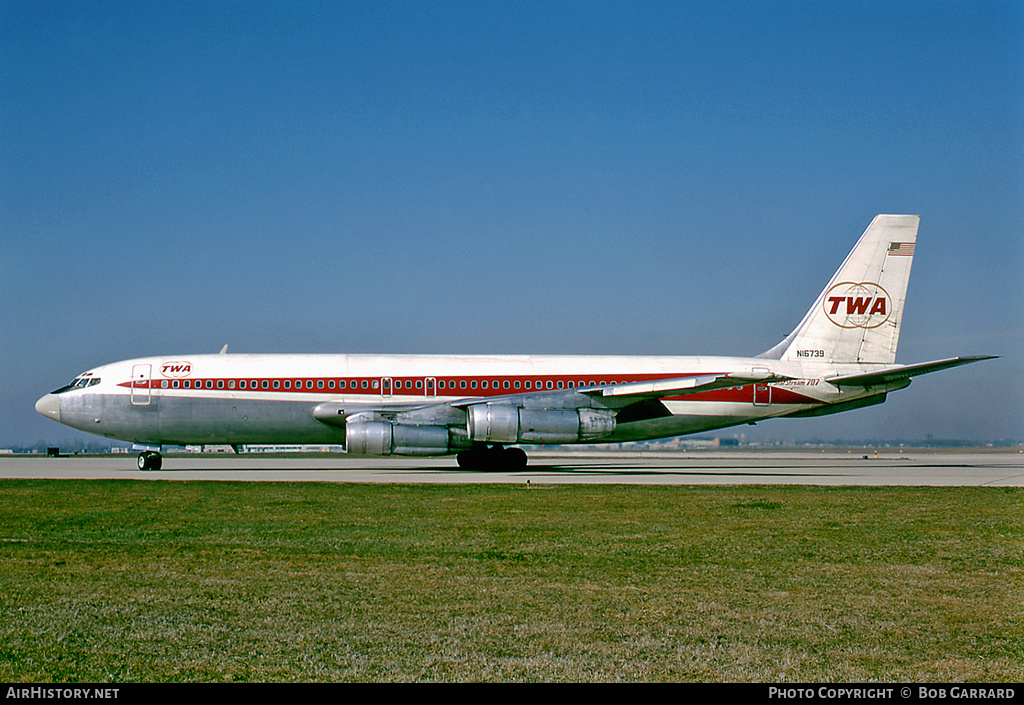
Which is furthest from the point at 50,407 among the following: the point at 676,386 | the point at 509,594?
the point at 509,594

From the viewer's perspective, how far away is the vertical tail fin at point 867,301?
113ft

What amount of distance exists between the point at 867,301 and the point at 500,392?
46.8ft

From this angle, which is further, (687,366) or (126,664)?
(687,366)

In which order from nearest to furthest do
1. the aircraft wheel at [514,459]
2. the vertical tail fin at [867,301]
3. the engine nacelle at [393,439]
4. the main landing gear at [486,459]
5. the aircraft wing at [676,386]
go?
1. the engine nacelle at [393,439]
2. the aircraft wing at [676,386]
3. the main landing gear at [486,459]
4. the aircraft wheel at [514,459]
5. the vertical tail fin at [867,301]

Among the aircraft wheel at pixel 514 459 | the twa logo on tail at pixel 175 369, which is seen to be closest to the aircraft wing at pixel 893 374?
the aircraft wheel at pixel 514 459

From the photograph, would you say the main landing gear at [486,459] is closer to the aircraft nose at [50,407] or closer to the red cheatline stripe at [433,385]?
the red cheatline stripe at [433,385]

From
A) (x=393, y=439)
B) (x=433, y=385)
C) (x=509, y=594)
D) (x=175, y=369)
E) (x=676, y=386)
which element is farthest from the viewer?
(x=433, y=385)

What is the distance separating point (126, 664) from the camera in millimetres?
5773

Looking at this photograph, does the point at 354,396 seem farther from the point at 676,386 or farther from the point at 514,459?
the point at 676,386

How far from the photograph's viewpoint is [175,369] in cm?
3070

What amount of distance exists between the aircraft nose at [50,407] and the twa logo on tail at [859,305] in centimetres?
2744

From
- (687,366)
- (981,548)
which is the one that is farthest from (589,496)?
(687,366)

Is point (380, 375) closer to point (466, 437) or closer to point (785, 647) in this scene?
point (466, 437)

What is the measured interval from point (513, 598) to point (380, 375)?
2415 cm
